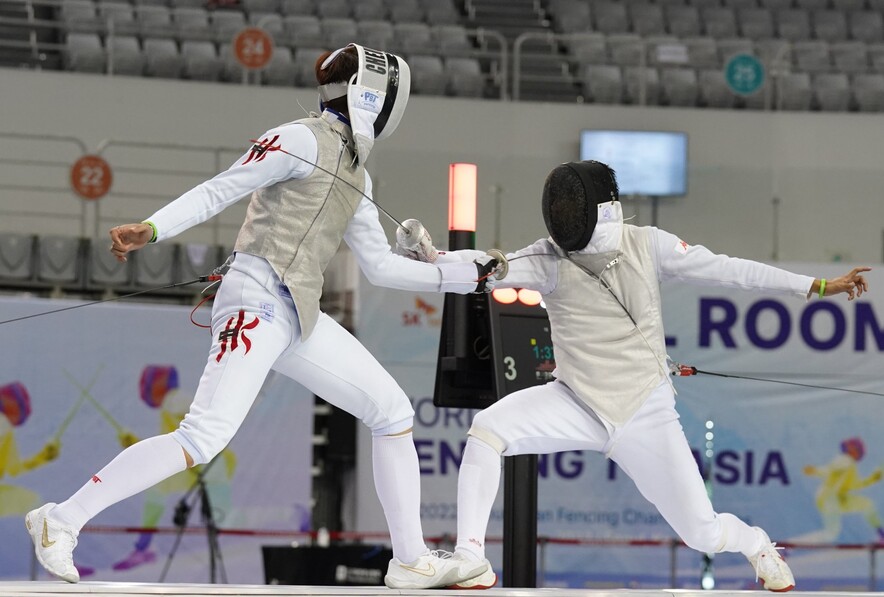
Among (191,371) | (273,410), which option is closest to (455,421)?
(273,410)

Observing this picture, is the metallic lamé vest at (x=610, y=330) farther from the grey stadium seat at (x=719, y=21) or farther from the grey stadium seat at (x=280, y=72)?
the grey stadium seat at (x=719, y=21)

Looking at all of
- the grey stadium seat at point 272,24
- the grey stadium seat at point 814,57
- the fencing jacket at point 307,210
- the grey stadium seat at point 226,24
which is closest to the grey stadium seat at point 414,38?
the grey stadium seat at point 272,24

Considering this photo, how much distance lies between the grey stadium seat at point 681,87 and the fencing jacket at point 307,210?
641 centimetres

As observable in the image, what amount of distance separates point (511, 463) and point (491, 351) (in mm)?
346

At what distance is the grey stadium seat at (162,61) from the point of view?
28.1 ft

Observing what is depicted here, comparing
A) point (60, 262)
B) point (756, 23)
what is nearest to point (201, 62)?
point (60, 262)

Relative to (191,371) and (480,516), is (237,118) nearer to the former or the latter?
(191,371)

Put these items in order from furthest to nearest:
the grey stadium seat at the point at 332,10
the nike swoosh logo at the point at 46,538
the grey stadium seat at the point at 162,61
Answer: the grey stadium seat at the point at 332,10
the grey stadium seat at the point at 162,61
the nike swoosh logo at the point at 46,538

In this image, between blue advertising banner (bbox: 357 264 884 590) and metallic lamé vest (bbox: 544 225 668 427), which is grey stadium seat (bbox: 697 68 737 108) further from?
metallic lamé vest (bbox: 544 225 668 427)

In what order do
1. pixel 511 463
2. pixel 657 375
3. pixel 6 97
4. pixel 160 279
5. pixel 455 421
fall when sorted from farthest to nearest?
pixel 6 97
pixel 160 279
pixel 455 421
pixel 511 463
pixel 657 375

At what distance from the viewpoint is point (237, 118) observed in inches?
324

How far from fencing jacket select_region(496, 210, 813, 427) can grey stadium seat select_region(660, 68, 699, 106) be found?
612cm

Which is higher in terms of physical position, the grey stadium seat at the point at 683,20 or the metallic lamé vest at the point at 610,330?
the grey stadium seat at the point at 683,20

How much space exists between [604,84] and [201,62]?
2.84 metres
